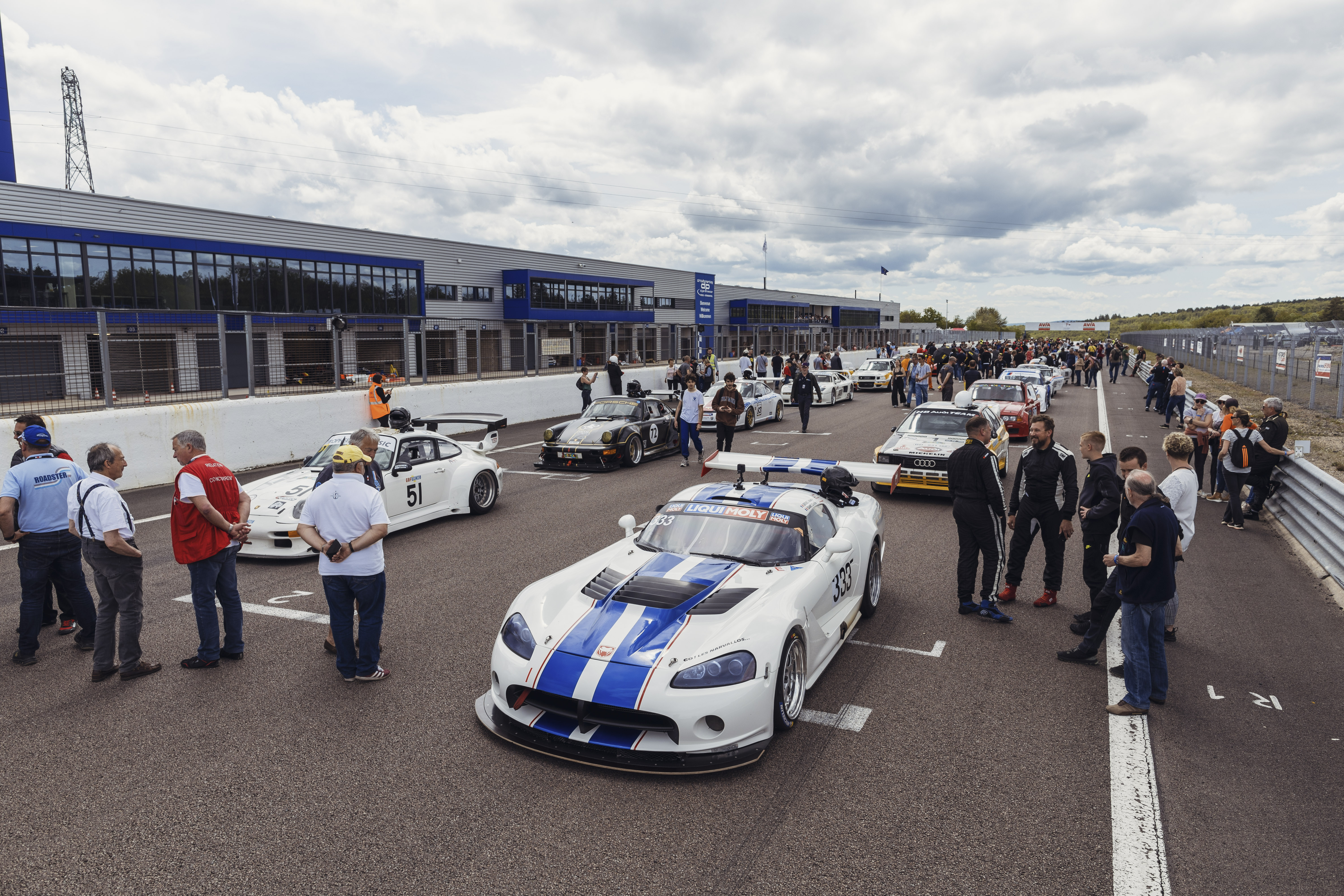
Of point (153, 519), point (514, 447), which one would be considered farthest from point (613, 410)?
point (153, 519)

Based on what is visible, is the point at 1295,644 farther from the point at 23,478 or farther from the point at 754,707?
the point at 23,478

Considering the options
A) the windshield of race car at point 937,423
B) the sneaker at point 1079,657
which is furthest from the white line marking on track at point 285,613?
the windshield of race car at point 937,423

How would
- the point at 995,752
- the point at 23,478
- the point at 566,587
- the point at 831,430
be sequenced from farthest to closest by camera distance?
the point at 831,430
the point at 23,478
the point at 566,587
the point at 995,752

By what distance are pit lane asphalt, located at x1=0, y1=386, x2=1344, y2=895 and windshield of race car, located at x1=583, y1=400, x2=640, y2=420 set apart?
9.15m

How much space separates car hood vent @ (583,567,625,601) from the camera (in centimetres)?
520

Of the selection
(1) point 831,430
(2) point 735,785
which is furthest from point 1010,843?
(1) point 831,430

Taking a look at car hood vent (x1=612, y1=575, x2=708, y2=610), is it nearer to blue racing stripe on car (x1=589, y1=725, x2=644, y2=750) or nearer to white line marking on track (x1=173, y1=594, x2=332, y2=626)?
blue racing stripe on car (x1=589, y1=725, x2=644, y2=750)

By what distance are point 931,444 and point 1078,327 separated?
136 metres

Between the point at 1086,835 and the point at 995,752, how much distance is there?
0.80 m

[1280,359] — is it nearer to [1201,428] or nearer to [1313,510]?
[1201,428]

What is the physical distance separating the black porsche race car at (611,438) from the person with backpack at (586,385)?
468 centimetres

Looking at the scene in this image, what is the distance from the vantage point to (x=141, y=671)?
5.58 metres

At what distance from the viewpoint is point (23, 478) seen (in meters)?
5.84

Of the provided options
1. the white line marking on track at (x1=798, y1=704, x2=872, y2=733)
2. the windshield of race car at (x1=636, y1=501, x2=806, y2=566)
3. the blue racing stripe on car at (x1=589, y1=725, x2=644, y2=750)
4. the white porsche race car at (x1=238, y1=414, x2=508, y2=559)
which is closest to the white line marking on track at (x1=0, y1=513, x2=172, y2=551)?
the white porsche race car at (x1=238, y1=414, x2=508, y2=559)
